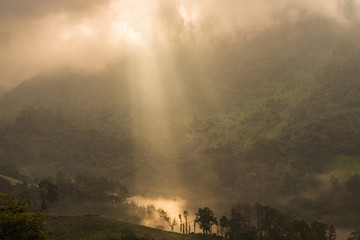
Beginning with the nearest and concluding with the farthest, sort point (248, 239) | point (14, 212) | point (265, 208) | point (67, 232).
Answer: point (14, 212) < point (67, 232) < point (248, 239) < point (265, 208)

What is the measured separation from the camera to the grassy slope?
118863 millimetres

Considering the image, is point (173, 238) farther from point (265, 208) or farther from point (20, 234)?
point (20, 234)

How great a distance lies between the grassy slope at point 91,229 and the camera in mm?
118863

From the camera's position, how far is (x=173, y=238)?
446 feet

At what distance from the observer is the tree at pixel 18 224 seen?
42531mm

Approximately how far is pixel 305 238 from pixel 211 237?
45327 mm

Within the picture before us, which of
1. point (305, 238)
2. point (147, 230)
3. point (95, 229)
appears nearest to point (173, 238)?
point (147, 230)

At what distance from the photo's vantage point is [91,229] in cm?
12738

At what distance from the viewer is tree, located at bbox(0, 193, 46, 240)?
4253cm

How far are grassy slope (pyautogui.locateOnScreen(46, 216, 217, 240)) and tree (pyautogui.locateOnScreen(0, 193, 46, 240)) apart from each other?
77165 mm

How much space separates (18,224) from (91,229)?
3583 inches

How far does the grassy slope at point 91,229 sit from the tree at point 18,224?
253ft

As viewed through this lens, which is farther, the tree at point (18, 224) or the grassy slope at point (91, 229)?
the grassy slope at point (91, 229)

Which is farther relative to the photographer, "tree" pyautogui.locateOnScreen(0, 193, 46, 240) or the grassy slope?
the grassy slope
